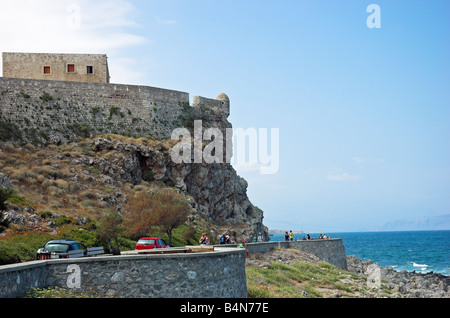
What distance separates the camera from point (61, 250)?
68.7 ft

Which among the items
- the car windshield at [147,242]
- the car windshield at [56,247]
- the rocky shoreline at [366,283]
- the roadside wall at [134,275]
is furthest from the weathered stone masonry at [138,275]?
the rocky shoreline at [366,283]

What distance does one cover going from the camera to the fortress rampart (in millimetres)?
47125

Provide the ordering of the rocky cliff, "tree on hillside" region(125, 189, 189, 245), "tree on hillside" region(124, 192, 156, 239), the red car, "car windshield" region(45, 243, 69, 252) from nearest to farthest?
"car windshield" region(45, 243, 69, 252) < the red car < "tree on hillside" region(124, 192, 156, 239) < "tree on hillside" region(125, 189, 189, 245) < the rocky cliff

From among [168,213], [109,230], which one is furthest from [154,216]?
[109,230]

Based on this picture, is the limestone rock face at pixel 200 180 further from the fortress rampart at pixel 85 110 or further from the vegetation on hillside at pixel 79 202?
the fortress rampart at pixel 85 110

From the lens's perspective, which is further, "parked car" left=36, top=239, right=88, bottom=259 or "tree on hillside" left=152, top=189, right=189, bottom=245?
"tree on hillside" left=152, top=189, right=189, bottom=245

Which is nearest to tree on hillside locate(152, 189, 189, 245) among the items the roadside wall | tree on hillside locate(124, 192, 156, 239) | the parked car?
tree on hillside locate(124, 192, 156, 239)

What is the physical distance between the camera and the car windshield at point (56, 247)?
20906mm

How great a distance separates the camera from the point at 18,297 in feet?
45.4

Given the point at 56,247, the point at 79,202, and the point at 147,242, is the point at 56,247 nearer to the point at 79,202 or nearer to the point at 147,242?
the point at 147,242

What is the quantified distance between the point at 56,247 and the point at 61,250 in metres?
0.26

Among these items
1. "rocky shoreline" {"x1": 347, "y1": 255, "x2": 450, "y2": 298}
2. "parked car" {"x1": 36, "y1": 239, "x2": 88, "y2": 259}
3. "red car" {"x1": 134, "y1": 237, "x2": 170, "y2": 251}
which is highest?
"parked car" {"x1": 36, "y1": 239, "x2": 88, "y2": 259}

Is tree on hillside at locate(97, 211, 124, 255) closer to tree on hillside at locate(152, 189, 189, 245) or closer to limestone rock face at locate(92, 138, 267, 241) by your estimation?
tree on hillside at locate(152, 189, 189, 245)
